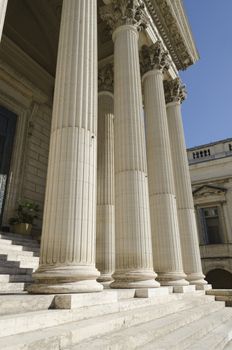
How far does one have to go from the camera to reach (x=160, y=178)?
12852 mm

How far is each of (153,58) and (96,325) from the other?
46.7ft

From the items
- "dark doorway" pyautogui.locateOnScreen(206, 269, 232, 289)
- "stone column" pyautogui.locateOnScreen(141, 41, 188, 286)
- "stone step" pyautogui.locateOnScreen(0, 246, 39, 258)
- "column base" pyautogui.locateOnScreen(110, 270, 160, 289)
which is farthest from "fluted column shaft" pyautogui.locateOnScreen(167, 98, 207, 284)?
"dark doorway" pyautogui.locateOnScreen(206, 269, 232, 289)

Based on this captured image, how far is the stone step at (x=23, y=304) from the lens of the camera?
4.42 meters

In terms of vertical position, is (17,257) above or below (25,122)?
below

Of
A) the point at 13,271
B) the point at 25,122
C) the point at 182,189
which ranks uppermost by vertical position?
the point at 25,122

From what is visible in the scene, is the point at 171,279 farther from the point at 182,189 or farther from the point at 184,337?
the point at 184,337

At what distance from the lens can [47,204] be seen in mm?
6648

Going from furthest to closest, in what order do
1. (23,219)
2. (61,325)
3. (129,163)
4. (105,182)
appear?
(23,219) < (105,182) < (129,163) < (61,325)

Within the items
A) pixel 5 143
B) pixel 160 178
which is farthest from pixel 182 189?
pixel 5 143

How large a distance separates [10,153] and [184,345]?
1272 centimetres

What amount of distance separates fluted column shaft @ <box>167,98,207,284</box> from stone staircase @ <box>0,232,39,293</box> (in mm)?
7487

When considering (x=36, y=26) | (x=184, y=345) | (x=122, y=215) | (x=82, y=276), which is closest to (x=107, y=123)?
(x=122, y=215)

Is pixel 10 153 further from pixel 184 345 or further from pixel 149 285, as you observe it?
pixel 184 345

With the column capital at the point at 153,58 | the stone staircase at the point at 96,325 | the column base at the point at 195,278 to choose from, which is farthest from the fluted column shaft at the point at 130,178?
the column base at the point at 195,278
